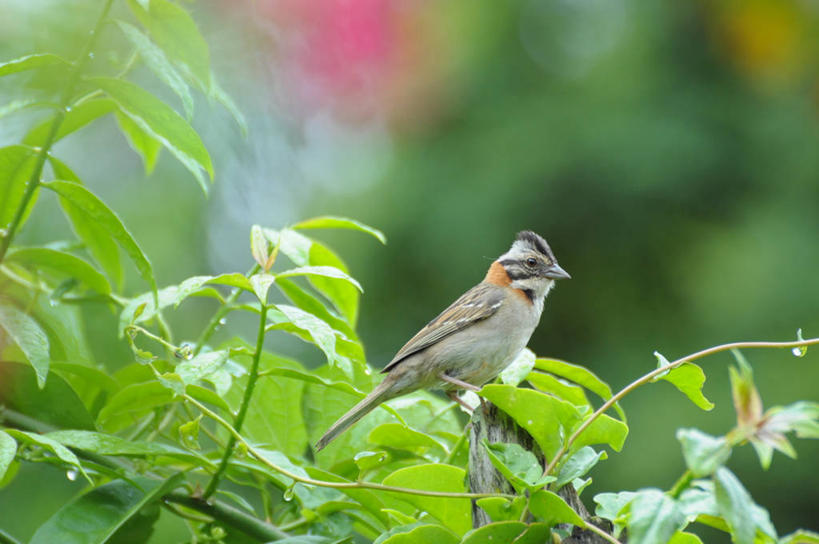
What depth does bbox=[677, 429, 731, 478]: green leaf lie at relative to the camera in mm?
1133

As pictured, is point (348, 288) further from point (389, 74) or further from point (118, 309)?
point (389, 74)

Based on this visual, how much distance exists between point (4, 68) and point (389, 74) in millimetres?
3040

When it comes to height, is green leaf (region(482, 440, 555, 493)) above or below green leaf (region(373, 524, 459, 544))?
above

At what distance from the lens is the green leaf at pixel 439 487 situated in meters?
1.80

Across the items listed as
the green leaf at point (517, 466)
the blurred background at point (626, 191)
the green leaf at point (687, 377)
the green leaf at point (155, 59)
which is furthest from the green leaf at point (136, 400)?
the blurred background at point (626, 191)

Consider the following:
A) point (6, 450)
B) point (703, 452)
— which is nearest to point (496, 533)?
point (703, 452)

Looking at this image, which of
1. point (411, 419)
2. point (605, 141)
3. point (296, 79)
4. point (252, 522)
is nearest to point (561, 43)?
point (605, 141)

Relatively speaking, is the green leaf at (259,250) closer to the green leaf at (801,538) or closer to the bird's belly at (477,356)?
the green leaf at (801,538)

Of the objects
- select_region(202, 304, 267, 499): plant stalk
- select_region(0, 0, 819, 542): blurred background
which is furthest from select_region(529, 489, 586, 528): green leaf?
select_region(0, 0, 819, 542): blurred background

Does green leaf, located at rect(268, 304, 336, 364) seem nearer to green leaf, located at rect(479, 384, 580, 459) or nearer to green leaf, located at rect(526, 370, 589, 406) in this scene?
green leaf, located at rect(479, 384, 580, 459)

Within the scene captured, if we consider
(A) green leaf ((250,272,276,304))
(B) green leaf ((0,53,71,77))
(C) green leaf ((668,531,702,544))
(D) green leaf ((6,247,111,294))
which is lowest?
(C) green leaf ((668,531,702,544))

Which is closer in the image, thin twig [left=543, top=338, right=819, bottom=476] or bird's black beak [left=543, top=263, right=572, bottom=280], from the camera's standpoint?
thin twig [left=543, top=338, right=819, bottom=476]

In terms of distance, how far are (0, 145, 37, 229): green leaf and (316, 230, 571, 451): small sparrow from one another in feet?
5.01

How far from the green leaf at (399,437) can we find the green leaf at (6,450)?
30.1 inches
